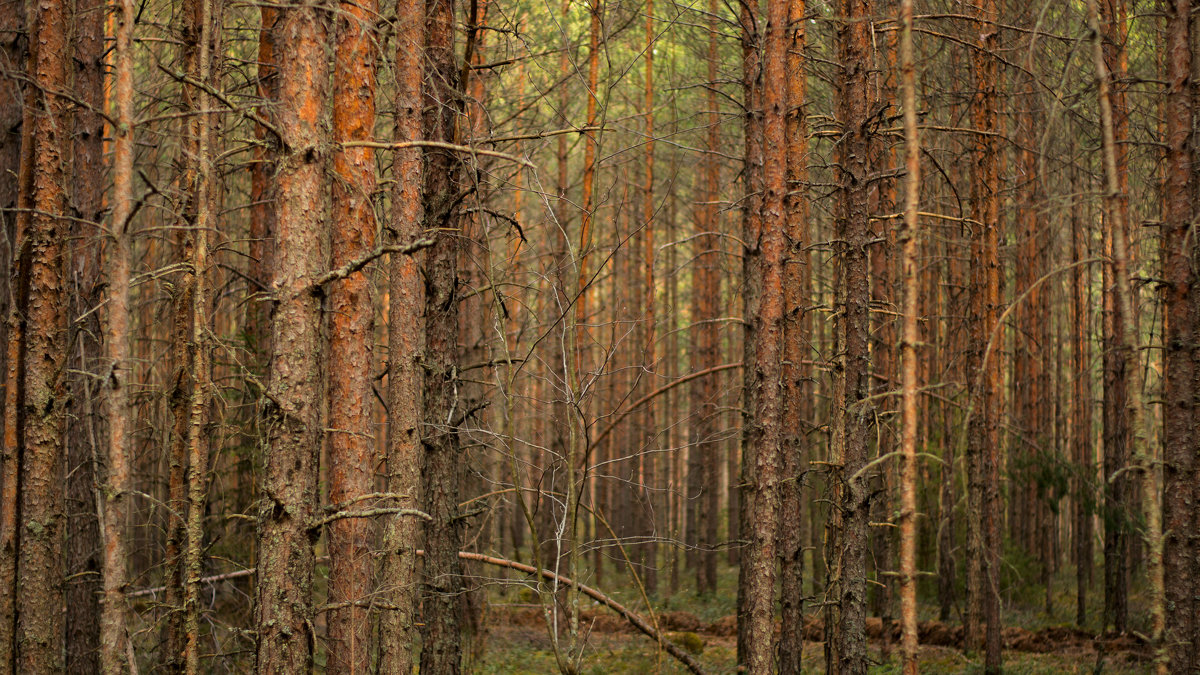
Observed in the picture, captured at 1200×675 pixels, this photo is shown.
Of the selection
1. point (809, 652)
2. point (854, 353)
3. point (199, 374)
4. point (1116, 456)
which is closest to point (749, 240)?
point (854, 353)

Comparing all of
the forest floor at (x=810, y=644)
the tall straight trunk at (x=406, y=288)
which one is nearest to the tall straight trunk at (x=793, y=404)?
the forest floor at (x=810, y=644)

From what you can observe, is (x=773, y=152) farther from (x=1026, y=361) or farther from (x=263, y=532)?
(x=1026, y=361)

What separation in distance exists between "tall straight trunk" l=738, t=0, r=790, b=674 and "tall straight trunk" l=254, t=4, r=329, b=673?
372cm

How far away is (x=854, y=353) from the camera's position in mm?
8281

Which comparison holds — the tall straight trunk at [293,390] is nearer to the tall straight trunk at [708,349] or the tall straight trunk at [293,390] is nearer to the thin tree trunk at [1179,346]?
the thin tree trunk at [1179,346]

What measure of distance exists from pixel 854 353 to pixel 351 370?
468cm

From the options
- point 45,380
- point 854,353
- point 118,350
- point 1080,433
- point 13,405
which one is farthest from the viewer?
point 1080,433

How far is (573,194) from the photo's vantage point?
2045cm

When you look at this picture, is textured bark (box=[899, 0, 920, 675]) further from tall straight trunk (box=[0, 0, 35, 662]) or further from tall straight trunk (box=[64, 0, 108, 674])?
tall straight trunk (box=[0, 0, 35, 662])

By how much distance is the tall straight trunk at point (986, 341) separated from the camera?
10.9 metres

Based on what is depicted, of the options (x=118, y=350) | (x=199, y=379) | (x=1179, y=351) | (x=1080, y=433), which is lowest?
(x=1080, y=433)

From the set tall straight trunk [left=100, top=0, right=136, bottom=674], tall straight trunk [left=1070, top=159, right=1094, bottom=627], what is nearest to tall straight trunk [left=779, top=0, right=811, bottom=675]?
tall straight trunk [left=100, top=0, right=136, bottom=674]

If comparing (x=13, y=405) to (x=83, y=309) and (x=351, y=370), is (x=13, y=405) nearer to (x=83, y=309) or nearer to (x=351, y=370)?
(x=83, y=309)

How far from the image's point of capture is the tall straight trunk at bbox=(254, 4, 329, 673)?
4.64m
